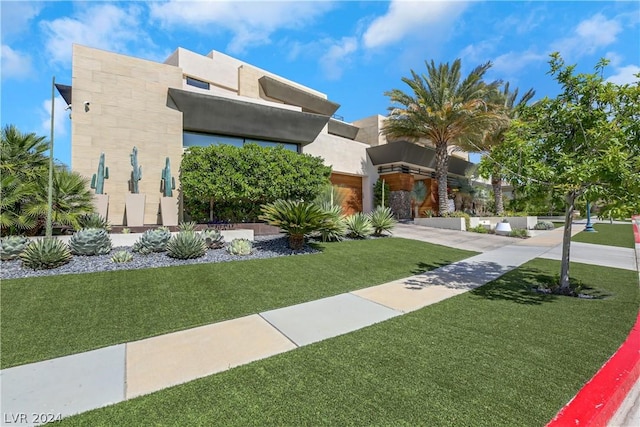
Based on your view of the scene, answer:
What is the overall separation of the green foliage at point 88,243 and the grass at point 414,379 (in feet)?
22.0

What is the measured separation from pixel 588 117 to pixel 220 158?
11.5 metres

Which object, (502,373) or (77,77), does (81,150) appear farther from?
(502,373)

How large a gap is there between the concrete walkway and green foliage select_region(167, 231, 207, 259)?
406 cm

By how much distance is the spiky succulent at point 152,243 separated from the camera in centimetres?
824

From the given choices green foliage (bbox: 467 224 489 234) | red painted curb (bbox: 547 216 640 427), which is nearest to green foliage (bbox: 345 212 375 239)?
green foliage (bbox: 467 224 489 234)

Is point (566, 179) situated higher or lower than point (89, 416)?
higher

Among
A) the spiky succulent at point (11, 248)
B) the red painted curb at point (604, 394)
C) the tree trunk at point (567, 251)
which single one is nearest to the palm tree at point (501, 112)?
the tree trunk at point (567, 251)

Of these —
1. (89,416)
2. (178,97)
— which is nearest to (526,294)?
(89,416)

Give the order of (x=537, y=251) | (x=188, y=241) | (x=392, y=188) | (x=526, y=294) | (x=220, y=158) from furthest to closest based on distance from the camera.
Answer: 1. (x=392, y=188)
2. (x=220, y=158)
3. (x=537, y=251)
4. (x=188, y=241)
5. (x=526, y=294)

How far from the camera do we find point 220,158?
1211cm

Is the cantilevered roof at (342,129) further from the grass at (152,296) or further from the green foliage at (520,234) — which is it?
the grass at (152,296)

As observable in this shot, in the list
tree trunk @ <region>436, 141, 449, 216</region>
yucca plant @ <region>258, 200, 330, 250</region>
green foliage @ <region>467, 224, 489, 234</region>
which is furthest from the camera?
tree trunk @ <region>436, 141, 449, 216</region>

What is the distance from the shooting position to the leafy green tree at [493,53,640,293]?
4.98 metres

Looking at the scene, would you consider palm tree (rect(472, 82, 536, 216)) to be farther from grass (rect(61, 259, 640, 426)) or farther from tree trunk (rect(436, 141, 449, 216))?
grass (rect(61, 259, 640, 426))
